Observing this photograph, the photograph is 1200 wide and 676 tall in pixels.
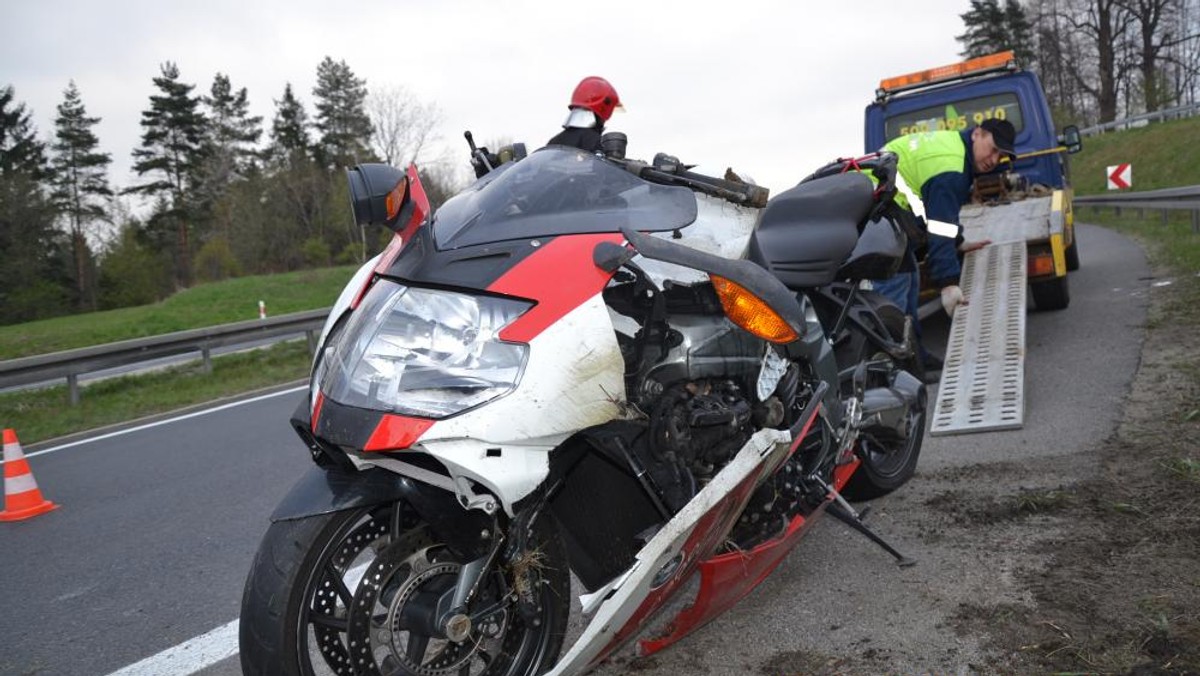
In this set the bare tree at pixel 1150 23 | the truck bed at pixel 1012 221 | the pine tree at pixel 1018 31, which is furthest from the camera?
the pine tree at pixel 1018 31

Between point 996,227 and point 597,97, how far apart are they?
567 cm

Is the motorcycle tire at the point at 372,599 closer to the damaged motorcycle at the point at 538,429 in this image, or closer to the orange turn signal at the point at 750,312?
the damaged motorcycle at the point at 538,429

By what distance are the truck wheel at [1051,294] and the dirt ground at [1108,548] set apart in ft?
10.7

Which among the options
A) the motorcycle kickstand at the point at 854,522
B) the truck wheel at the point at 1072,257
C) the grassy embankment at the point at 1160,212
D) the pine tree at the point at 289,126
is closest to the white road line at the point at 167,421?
the motorcycle kickstand at the point at 854,522

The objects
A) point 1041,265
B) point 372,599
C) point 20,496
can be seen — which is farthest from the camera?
point 1041,265

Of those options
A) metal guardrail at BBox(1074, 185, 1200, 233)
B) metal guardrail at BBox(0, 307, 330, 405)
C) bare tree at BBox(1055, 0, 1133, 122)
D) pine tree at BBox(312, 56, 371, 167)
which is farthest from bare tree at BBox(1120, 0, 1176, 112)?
metal guardrail at BBox(0, 307, 330, 405)

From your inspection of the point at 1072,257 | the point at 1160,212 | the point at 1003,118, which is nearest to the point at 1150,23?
the point at 1160,212

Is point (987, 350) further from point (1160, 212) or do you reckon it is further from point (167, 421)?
point (1160, 212)

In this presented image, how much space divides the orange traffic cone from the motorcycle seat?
200 inches

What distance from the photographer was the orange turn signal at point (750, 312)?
276 cm

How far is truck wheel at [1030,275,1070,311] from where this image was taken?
8719 mm

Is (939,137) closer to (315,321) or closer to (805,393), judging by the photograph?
(805,393)

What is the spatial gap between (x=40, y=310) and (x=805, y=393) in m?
41.0

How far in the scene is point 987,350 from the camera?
6.46m
